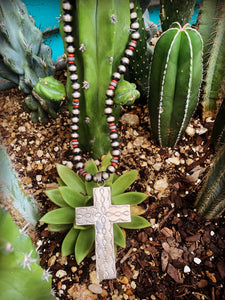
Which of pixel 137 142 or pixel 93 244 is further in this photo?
pixel 137 142

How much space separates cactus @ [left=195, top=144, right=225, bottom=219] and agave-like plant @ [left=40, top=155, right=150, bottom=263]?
244 mm

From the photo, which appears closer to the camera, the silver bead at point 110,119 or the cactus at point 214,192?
the cactus at point 214,192

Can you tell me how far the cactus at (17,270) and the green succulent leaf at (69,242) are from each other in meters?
0.28

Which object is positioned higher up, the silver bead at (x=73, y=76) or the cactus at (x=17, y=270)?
the silver bead at (x=73, y=76)

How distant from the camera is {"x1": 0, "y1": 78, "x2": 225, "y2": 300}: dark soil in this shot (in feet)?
3.36

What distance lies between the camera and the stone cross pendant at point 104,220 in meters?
0.96

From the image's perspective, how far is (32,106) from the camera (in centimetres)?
138

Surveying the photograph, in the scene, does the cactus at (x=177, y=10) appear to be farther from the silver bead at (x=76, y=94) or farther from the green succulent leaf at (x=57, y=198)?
the green succulent leaf at (x=57, y=198)

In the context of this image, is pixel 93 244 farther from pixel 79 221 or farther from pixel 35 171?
pixel 35 171

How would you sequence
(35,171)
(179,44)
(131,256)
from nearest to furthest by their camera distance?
(179,44) → (131,256) → (35,171)

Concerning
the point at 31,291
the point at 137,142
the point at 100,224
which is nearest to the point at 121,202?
the point at 100,224

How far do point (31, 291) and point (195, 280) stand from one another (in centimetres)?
66

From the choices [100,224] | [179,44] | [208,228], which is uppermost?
[179,44]

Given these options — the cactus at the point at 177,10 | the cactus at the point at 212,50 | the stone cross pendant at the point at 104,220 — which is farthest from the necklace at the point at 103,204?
the cactus at the point at 212,50
